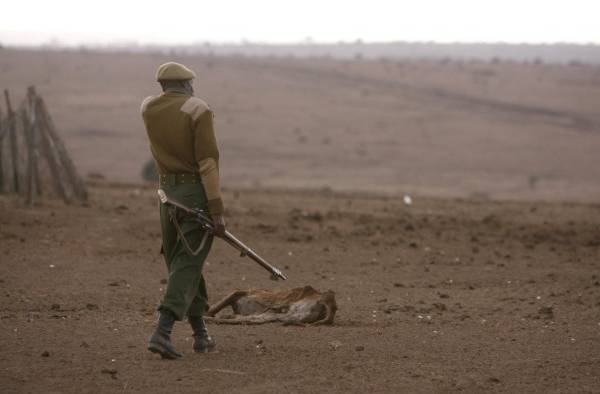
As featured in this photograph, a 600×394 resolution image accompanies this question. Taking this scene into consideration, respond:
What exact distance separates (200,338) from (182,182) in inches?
37.6

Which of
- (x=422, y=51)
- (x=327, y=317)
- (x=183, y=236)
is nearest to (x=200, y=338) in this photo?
(x=183, y=236)

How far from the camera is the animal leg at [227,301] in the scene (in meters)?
7.88

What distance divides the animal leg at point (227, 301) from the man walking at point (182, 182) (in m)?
1.10

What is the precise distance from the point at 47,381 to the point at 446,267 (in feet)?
18.7

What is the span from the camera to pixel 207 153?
652 centimetres

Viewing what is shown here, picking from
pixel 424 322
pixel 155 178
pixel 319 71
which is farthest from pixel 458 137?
pixel 424 322

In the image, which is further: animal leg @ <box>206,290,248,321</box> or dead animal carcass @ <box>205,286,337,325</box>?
animal leg @ <box>206,290,248,321</box>

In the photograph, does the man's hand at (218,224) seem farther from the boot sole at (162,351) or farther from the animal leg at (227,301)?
the animal leg at (227,301)

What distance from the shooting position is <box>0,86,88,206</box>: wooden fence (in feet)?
46.0

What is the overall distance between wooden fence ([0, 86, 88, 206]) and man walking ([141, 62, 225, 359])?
25.0 ft

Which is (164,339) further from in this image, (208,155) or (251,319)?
A: (251,319)

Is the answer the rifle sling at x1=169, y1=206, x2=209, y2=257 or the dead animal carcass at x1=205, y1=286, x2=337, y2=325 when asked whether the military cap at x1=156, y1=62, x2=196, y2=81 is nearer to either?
the rifle sling at x1=169, y1=206, x2=209, y2=257

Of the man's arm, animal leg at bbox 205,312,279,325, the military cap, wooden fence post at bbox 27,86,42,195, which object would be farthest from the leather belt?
wooden fence post at bbox 27,86,42,195

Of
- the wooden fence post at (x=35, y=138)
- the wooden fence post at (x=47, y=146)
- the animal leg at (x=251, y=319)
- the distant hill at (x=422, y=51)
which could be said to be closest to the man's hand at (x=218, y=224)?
the animal leg at (x=251, y=319)
